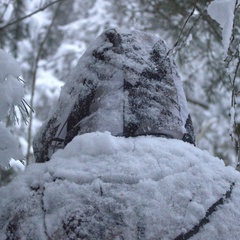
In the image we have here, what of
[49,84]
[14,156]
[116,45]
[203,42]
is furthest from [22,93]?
[49,84]

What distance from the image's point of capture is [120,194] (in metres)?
1.08

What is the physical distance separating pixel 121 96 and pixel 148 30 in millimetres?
3319

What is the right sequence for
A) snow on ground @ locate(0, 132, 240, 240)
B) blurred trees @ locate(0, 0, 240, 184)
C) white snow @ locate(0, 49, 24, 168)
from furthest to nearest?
blurred trees @ locate(0, 0, 240, 184), white snow @ locate(0, 49, 24, 168), snow on ground @ locate(0, 132, 240, 240)

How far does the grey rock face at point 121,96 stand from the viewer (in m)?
1.36

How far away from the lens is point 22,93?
130cm

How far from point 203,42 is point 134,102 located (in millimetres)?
3497

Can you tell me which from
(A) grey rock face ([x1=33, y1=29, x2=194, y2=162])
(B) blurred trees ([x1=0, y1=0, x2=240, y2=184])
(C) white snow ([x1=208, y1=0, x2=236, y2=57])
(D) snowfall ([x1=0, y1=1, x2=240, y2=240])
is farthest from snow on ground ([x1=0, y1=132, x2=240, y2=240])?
(B) blurred trees ([x1=0, y1=0, x2=240, y2=184])

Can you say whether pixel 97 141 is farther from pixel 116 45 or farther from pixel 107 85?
pixel 116 45

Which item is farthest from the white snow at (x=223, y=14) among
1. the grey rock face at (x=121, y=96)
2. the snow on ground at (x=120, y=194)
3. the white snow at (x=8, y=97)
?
the white snow at (x=8, y=97)

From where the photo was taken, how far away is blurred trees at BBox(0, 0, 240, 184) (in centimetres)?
355

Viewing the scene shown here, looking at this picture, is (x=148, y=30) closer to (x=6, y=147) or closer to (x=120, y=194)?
(x=6, y=147)

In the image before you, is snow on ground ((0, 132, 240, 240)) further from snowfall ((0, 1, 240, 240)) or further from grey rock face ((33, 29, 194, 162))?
grey rock face ((33, 29, 194, 162))

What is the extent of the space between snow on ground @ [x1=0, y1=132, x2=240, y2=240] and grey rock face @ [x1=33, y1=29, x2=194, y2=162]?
0.35 ft

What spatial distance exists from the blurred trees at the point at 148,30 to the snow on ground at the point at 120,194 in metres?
0.58
